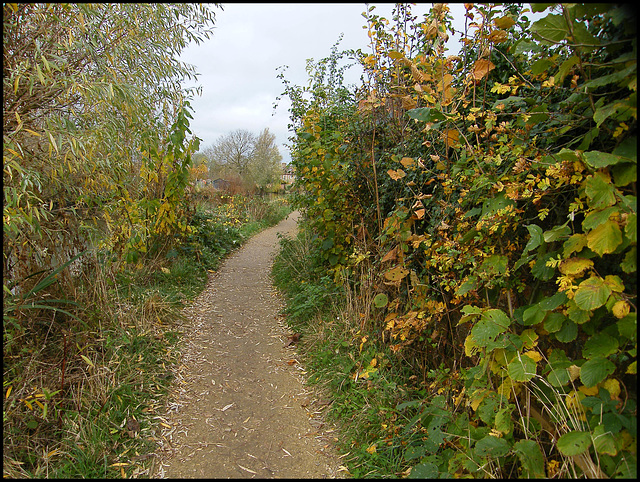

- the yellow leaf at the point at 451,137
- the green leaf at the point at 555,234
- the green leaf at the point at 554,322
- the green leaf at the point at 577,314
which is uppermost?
the yellow leaf at the point at 451,137

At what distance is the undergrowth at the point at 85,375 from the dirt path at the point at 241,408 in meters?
0.19

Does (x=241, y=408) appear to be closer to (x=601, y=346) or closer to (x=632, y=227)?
(x=601, y=346)

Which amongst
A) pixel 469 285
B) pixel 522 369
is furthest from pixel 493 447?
pixel 469 285

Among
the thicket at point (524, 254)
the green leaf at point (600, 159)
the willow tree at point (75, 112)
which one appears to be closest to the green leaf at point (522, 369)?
the thicket at point (524, 254)

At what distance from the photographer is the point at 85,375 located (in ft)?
8.70

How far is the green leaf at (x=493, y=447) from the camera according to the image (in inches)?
68.2

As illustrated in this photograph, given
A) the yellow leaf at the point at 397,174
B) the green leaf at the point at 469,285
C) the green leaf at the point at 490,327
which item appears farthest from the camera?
the yellow leaf at the point at 397,174

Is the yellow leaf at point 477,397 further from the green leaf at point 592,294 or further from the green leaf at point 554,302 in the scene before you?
the green leaf at point 592,294

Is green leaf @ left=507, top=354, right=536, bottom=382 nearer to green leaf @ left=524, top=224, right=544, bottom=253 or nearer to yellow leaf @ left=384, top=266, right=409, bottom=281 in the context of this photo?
green leaf @ left=524, top=224, right=544, bottom=253

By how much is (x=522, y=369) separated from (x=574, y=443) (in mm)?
342

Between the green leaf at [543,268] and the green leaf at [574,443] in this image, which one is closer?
the green leaf at [574,443]

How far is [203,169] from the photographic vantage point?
725 cm

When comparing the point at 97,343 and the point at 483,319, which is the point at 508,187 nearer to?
the point at 483,319

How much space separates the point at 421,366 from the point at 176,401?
6.50 ft
